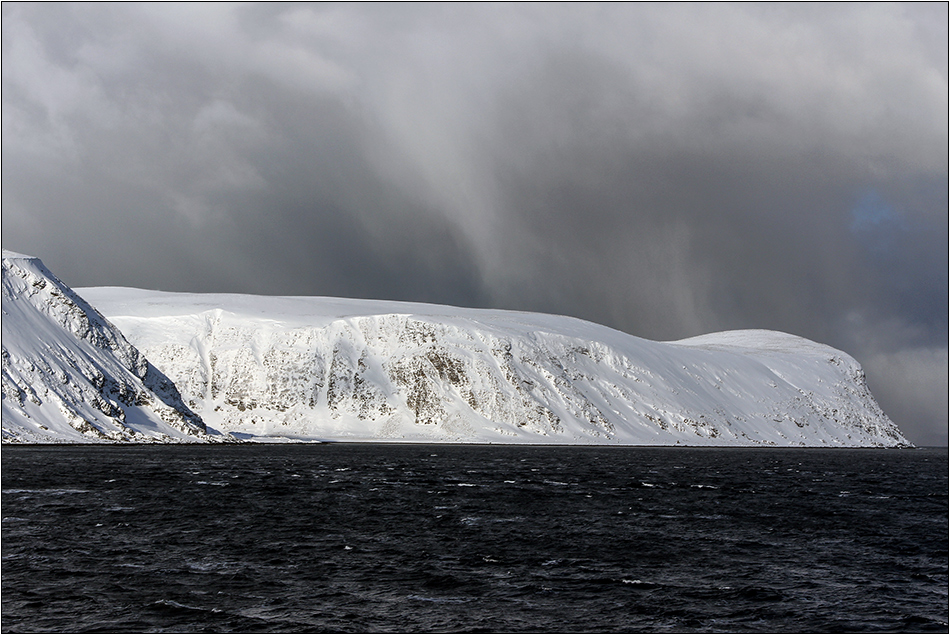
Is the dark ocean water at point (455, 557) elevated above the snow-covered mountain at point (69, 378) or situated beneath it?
situated beneath

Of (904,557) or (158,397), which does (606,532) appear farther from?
(158,397)

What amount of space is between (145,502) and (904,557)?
4146cm

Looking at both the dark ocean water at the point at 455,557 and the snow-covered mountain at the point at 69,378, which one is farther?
the snow-covered mountain at the point at 69,378

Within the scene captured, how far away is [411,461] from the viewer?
11000cm

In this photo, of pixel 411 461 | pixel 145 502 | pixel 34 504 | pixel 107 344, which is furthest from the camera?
pixel 107 344

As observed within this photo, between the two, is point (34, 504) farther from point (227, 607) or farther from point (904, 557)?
point (904, 557)

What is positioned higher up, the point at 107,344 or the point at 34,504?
the point at 107,344

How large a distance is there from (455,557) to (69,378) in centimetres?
11156

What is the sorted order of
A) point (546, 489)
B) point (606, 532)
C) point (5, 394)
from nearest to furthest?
point (606, 532), point (546, 489), point (5, 394)

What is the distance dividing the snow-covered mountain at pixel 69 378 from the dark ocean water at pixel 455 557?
56.9 meters

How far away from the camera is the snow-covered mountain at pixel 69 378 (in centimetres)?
12231

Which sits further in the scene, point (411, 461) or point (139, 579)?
point (411, 461)

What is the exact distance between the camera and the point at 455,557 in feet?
123

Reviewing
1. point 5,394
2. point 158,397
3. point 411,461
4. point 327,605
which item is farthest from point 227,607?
point 158,397
